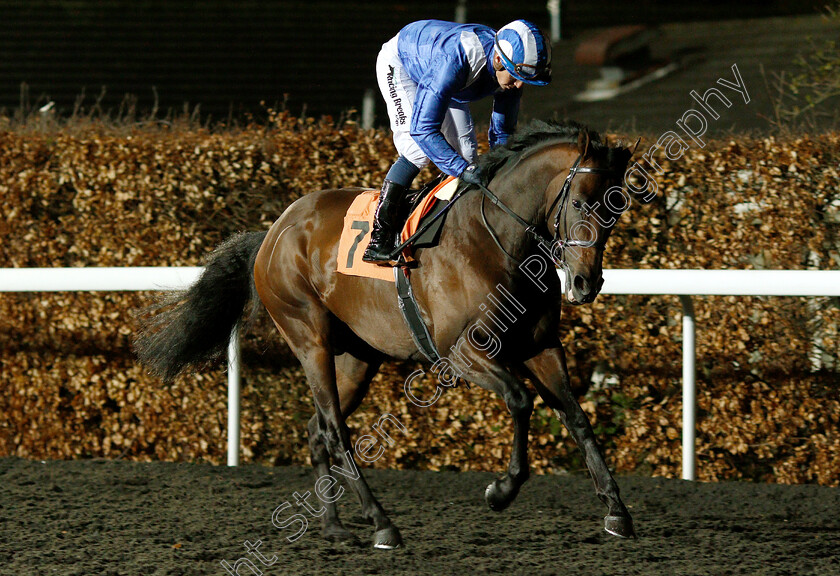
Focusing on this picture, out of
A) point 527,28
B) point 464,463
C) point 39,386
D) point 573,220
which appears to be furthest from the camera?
point 39,386

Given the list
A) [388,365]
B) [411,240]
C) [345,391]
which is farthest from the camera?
[388,365]

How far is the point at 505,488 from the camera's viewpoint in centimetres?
338

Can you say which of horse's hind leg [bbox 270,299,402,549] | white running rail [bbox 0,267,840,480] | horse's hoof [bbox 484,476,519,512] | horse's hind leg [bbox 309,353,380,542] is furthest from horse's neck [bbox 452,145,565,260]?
white running rail [bbox 0,267,840,480]

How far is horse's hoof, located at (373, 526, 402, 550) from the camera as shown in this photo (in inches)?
140

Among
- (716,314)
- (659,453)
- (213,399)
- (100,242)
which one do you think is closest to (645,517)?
(659,453)

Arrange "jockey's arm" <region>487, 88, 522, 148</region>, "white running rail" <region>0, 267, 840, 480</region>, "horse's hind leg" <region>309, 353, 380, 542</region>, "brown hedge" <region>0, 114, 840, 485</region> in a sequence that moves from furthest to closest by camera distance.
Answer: "brown hedge" <region>0, 114, 840, 485</region>, "white running rail" <region>0, 267, 840, 480</region>, "horse's hind leg" <region>309, 353, 380, 542</region>, "jockey's arm" <region>487, 88, 522, 148</region>

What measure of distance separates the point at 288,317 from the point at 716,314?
2.08m

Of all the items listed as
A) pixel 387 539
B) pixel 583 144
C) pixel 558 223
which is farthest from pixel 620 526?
pixel 583 144

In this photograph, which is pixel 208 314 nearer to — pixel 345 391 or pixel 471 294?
pixel 345 391

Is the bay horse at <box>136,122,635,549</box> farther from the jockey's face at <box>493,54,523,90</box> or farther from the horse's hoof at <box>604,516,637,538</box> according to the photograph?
the jockey's face at <box>493,54,523,90</box>

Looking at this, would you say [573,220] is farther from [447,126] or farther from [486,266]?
[447,126]

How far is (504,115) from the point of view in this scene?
12.6ft

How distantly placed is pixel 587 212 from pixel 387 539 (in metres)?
1.41

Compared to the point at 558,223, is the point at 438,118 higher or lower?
higher
